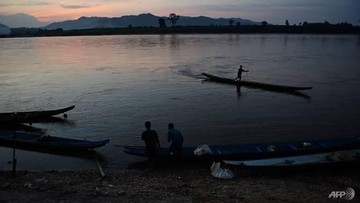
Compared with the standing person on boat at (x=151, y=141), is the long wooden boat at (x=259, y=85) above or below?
below

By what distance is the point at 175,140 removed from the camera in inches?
607

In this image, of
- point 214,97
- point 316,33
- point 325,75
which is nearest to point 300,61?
point 325,75

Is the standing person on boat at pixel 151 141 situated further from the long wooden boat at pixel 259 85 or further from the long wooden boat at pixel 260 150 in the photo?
the long wooden boat at pixel 259 85

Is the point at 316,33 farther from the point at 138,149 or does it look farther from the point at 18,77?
the point at 138,149

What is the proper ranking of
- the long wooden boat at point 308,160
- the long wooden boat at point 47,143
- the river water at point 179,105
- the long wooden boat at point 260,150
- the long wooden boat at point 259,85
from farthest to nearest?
the long wooden boat at point 259,85 → the river water at point 179,105 → the long wooden boat at point 47,143 → the long wooden boat at point 260,150 → the long wooden boat at point 308,160

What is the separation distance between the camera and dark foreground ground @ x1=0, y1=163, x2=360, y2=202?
12.3 m

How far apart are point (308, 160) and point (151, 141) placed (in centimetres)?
629

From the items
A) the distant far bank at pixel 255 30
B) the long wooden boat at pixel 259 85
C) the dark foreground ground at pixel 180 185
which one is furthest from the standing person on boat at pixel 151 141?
the distant far bank at pixel 255 30

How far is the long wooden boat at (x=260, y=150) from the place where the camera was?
15.4 m

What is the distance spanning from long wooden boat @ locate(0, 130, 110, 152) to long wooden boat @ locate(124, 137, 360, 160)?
2.50m

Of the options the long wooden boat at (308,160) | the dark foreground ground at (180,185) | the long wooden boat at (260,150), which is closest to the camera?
the dark foreground ground at (180,185)

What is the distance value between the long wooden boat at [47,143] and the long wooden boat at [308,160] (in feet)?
23.4

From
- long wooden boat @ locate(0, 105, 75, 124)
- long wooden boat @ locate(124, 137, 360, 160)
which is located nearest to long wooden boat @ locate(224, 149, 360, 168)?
long wooden boat @ locate(124, 137, 360, 160)

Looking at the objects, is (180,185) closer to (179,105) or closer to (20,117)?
(20,117)
